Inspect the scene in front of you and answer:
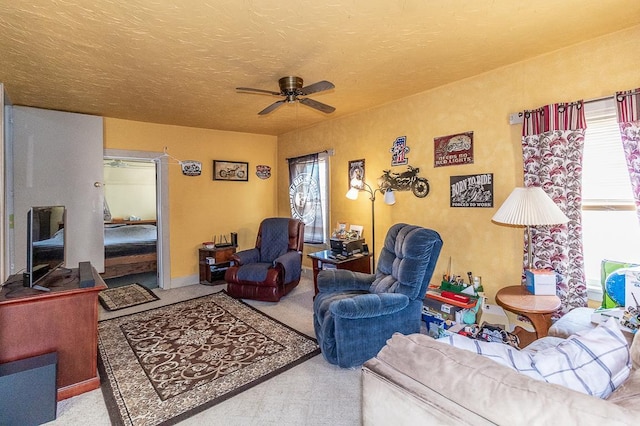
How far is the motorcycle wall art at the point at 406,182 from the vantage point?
11.5 ft

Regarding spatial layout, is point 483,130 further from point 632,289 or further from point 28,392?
point 28,392

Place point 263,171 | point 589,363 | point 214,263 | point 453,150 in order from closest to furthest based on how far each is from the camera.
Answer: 1. point 589,363
2. point 453,150
3. point 214,263
4. point 263,171

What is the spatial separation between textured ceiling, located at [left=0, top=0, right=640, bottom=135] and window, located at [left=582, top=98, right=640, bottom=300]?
0.70m

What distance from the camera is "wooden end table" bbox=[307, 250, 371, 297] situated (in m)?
3.67

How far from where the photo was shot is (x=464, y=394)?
2.74 ft

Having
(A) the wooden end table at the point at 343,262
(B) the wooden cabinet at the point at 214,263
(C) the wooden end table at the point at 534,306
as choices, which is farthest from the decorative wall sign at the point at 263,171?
(C) the wooden end table at the point at 534,306

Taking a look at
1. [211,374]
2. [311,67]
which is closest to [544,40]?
[311,67]

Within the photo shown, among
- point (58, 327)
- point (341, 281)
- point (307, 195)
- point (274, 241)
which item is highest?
point (307, 195)

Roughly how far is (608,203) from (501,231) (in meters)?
0.77

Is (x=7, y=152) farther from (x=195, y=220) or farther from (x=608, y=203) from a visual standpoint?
(x=608, y=203)

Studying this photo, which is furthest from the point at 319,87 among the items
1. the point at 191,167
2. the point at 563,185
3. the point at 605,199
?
the point at 191,167

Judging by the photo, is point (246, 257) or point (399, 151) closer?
point (399, 151)

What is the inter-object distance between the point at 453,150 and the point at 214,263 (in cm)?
370

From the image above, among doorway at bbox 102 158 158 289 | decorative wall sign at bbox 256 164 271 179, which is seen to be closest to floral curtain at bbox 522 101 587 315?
decorative wall sign at bbox 256 164 271 179
